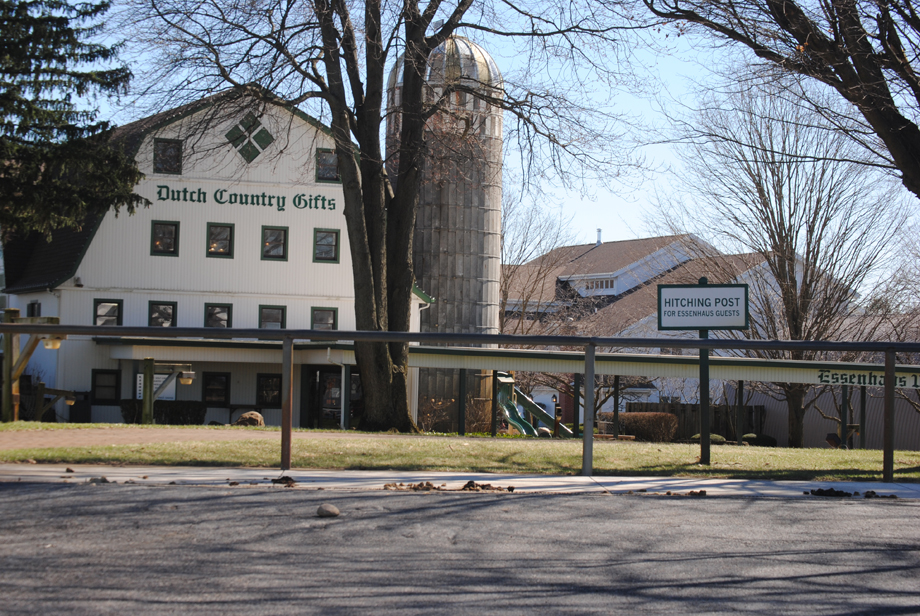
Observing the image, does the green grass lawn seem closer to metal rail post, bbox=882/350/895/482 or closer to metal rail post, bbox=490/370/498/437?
metal rail post, bbox=882/350/895/482

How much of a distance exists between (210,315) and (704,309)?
82.1ft

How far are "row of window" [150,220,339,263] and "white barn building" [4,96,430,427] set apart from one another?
38mm

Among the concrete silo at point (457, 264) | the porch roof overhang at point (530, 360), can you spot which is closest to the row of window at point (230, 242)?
the porch roof overhang at point (530, 360)

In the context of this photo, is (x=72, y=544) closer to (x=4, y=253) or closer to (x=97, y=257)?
(x=97, y=257)

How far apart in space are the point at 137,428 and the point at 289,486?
5191 millimetres

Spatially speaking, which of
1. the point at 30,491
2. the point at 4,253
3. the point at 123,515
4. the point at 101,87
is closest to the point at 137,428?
the point at 30,491

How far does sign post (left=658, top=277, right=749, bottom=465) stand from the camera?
29.1ft

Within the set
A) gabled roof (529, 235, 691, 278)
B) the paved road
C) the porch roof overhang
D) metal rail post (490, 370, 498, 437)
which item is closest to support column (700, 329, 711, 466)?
the paved road

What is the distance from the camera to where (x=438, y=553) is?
4.48 m

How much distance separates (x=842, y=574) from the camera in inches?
171

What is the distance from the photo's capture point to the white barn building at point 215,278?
30109 millimetres

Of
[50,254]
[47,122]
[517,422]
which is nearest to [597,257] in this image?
[517,422]

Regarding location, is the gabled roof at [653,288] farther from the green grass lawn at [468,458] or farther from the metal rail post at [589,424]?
the metal rail post at [589,424]

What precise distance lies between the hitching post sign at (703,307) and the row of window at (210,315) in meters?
23.0
